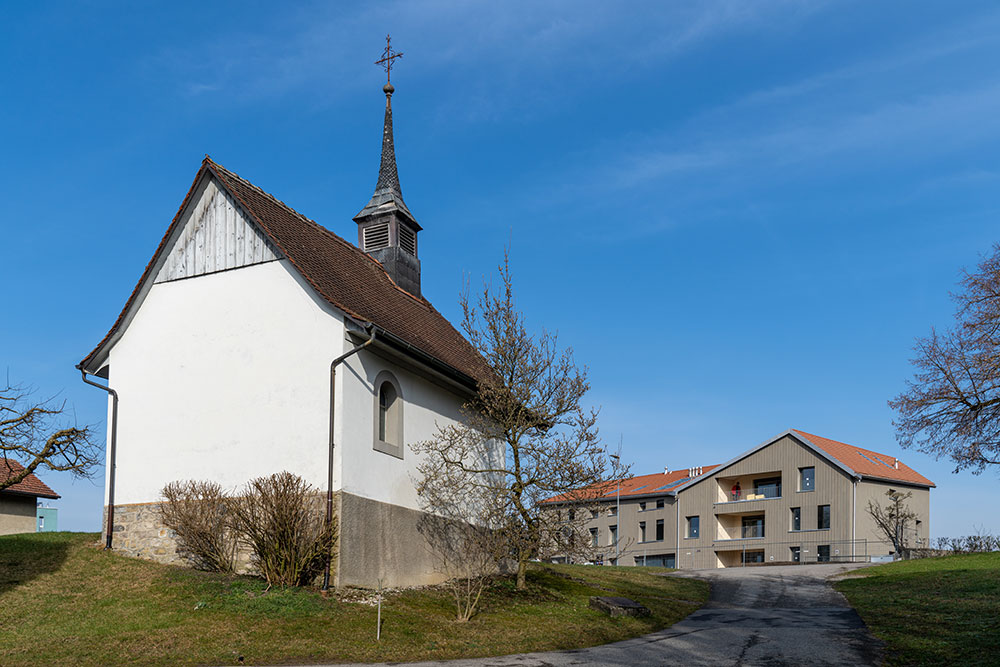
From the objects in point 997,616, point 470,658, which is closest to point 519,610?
point 470,658

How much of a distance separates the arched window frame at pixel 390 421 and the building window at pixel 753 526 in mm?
39354

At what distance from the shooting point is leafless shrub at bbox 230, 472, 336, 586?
50.9 ft

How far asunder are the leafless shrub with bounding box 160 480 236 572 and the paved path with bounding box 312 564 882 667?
6.27 meters

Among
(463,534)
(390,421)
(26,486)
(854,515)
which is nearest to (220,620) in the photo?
(390,421)

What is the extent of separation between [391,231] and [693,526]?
38014 millimetres

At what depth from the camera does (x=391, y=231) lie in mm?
24609

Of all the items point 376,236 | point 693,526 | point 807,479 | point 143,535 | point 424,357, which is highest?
point 376,236

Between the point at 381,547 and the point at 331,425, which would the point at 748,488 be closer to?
the point at 381,547

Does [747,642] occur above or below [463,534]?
below

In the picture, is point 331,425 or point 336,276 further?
point 336,276

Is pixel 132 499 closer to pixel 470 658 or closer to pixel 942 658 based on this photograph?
pixel 470 658

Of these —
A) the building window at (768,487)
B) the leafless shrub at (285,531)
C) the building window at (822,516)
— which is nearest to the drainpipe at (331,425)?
the leafless shrub at (285,531)

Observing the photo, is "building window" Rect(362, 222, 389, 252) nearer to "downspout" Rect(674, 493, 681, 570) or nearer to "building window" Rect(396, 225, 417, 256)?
"building window" Rect(396, 225, 417, 256)

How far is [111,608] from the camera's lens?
14.1 m
